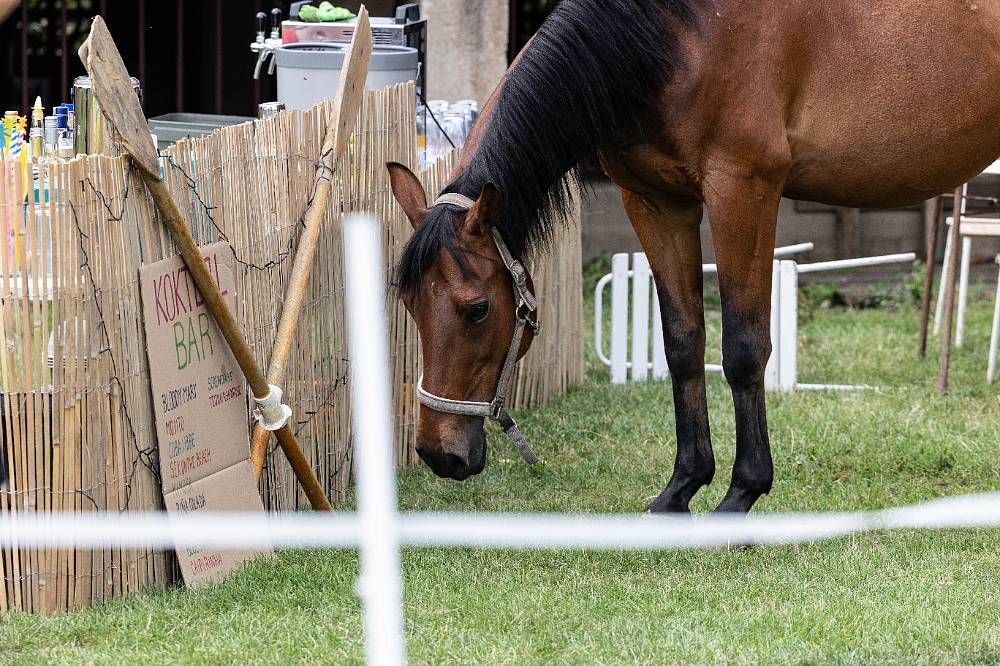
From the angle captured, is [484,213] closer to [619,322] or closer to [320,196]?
[320,196]

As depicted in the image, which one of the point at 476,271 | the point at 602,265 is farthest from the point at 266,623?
the point at 602,265

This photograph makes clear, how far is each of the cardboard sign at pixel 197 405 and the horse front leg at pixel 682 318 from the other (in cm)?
129

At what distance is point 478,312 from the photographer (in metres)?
3.31

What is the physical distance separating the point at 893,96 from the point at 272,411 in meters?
2.03

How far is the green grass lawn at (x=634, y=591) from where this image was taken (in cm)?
284

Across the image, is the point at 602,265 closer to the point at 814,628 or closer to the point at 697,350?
the point at 697,350

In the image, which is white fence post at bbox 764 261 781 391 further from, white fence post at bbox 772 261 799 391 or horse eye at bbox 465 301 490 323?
horse eye at bbox 465 301 490 323

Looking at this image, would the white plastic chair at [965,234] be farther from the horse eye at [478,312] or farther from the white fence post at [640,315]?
the horse eye at [478,312]

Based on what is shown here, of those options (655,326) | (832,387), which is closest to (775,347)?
(832,387)

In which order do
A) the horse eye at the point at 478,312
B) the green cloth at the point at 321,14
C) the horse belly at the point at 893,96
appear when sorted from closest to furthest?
the horse eye at the point at 478,312, the horse belly at the point at 893,96, the green cloth at the point at 321,14

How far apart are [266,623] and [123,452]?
556 mm

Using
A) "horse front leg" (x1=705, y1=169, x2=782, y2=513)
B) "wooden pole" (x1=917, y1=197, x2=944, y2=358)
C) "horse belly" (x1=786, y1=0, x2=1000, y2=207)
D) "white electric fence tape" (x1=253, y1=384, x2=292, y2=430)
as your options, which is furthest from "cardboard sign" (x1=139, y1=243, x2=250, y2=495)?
"wooden pole" (x1=917, y1=197, x2=944, y2=358)

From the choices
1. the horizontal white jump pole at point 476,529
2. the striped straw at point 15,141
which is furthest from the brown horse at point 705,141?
the striped straw at point 15,141

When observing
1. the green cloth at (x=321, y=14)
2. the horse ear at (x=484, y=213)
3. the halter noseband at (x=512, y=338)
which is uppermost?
the green cloth at (x=321, y=14)
